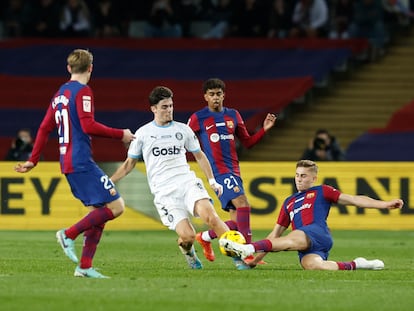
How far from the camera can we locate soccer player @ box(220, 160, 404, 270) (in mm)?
13883

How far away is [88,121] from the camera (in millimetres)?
12438

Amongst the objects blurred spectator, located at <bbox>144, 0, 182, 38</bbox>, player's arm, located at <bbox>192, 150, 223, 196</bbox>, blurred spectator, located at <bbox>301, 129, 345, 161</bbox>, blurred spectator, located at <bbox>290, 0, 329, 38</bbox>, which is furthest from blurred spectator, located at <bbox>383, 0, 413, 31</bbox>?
player's arm, located at <bbox>192, 150, 223, 196</bbox>

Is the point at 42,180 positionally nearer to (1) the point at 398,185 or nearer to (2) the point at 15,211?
(2) the point at 15,211

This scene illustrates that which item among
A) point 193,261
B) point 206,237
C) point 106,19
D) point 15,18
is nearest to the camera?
point 193,261

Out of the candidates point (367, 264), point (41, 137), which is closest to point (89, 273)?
point (41, 137)

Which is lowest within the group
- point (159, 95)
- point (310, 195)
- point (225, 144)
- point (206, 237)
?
point (206, 237)

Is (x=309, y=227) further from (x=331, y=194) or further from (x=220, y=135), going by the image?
(x=220, y=135)

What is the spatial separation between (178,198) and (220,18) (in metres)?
17.9

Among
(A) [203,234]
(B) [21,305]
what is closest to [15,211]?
(A) [203,234]

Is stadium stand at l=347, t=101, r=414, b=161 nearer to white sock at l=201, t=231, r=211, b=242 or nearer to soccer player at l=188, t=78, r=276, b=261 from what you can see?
soccer player at l=188, t=78, r=276, b=261

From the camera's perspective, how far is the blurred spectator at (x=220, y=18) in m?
31.2

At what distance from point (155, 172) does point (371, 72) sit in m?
17.6

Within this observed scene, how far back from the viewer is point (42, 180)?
76.5 feet

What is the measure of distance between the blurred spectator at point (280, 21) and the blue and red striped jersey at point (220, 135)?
15149 mm
